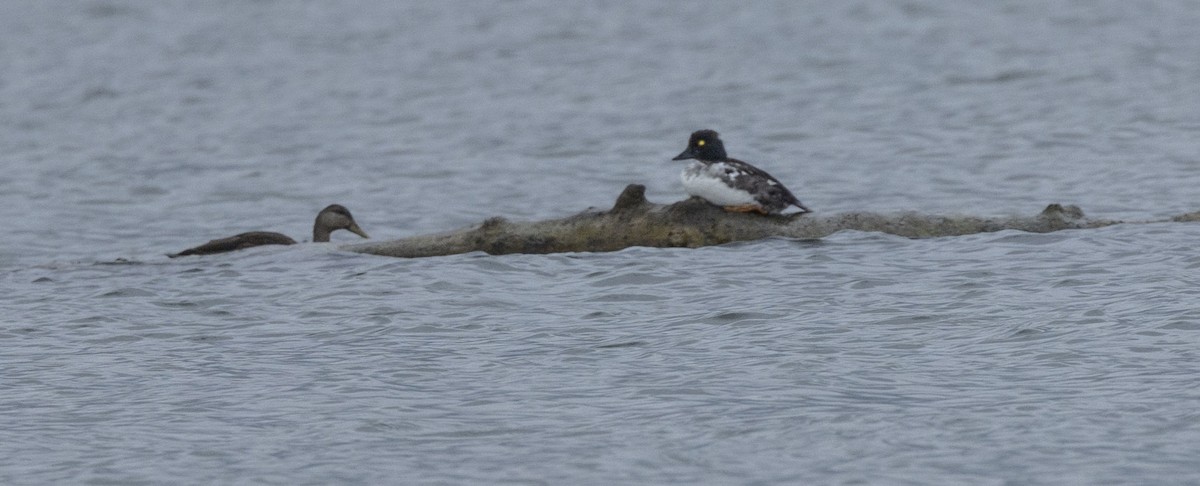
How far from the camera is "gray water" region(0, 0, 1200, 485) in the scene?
8914mm

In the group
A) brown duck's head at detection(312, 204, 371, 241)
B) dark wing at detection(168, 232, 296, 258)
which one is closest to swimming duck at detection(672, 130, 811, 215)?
dark wing at detection(168, 232, 296, 258)

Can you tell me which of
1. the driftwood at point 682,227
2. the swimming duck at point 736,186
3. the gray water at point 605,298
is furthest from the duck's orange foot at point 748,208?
the gray water at point 605,298

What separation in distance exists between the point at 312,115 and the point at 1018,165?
11.5 metres

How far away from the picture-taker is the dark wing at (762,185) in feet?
43.6

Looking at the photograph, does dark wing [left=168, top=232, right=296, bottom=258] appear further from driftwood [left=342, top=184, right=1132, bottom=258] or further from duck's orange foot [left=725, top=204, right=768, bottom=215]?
duck's orange foot [left=725, top=204, right=768, bottom=215]

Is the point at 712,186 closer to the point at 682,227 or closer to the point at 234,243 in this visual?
the point at 682,227

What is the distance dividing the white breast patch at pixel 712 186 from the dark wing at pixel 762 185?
0.24ft

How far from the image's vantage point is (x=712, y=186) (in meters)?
13.4

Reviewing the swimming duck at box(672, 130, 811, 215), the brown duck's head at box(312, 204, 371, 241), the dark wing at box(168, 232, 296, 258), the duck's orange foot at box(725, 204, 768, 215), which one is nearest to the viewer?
the swimming duck at box(672, 130, 811, 215)

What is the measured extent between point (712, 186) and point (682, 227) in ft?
1.65

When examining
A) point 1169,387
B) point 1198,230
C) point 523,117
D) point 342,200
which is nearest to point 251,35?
point 523,117

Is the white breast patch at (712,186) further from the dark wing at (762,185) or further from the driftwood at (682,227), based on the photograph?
the driftwood at (682,227)

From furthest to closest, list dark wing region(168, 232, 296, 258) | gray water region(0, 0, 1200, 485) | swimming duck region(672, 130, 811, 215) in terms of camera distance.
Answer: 1. dark wing region(168, 232, 296, 258)
2. swimming duck region(672, 130, 811, 215)
3. gray water region(0, 0, 1200, 485)

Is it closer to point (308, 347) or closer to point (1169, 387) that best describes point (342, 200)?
point (308, 347)
